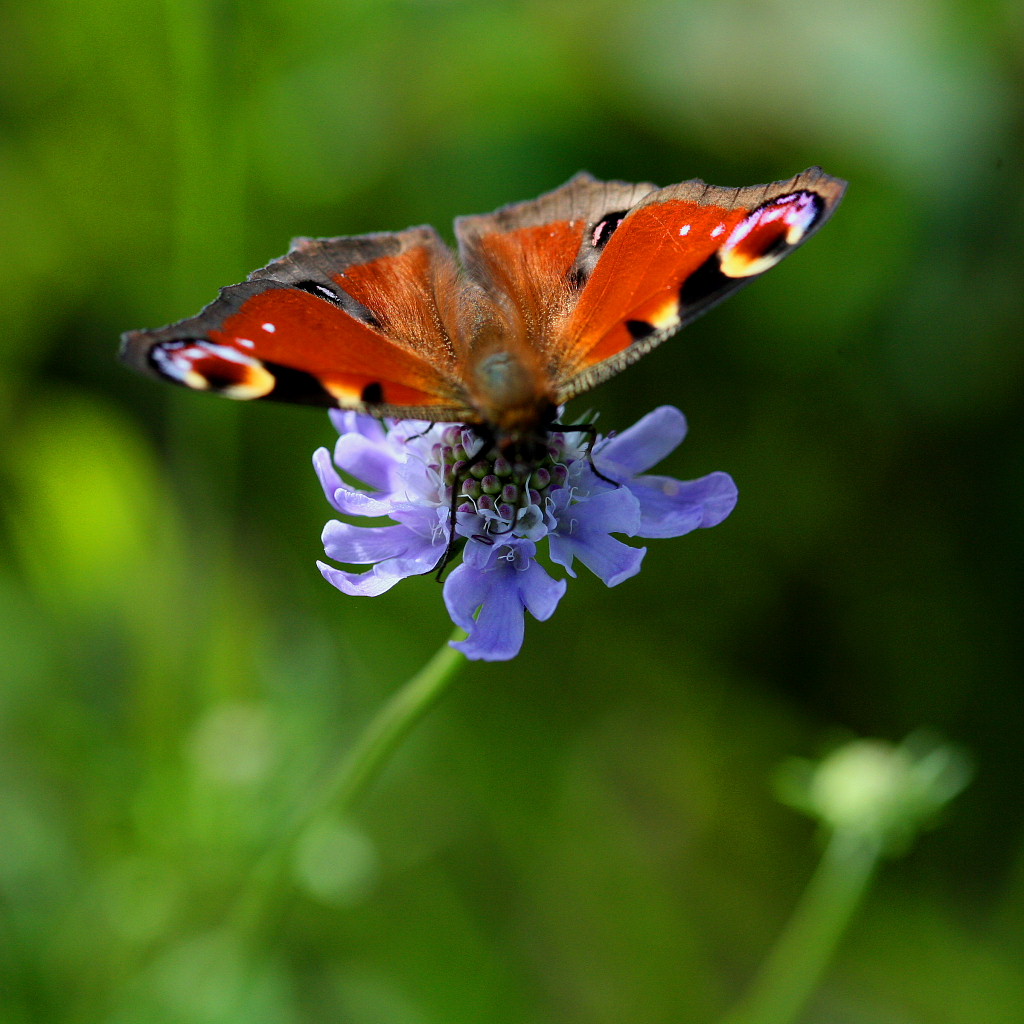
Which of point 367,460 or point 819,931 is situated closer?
point 367,460

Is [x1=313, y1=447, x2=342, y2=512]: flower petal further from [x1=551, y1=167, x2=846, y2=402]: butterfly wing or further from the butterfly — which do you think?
[x1=551, y1=167, x2=846, y2=402]: butterfly wing

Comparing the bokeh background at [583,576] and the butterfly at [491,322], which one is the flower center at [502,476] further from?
the bokeh background at [583,576]

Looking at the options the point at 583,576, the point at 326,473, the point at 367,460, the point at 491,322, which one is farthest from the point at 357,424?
the point at 583,576

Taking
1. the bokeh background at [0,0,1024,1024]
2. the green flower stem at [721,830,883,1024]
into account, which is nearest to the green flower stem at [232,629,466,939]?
the bokeh background at [0,0,1024,1024]

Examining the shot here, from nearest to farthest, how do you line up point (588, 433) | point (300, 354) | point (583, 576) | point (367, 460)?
point (300, 354)
point (588, 433)
point (367, 460)
point (583, 576)

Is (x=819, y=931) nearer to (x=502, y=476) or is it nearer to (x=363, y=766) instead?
(x=363, y=766)

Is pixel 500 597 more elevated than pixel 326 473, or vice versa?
pixel 326 473

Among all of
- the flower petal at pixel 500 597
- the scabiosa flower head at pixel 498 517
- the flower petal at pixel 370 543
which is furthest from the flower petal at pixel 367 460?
the flower petal at pixel 500 597
